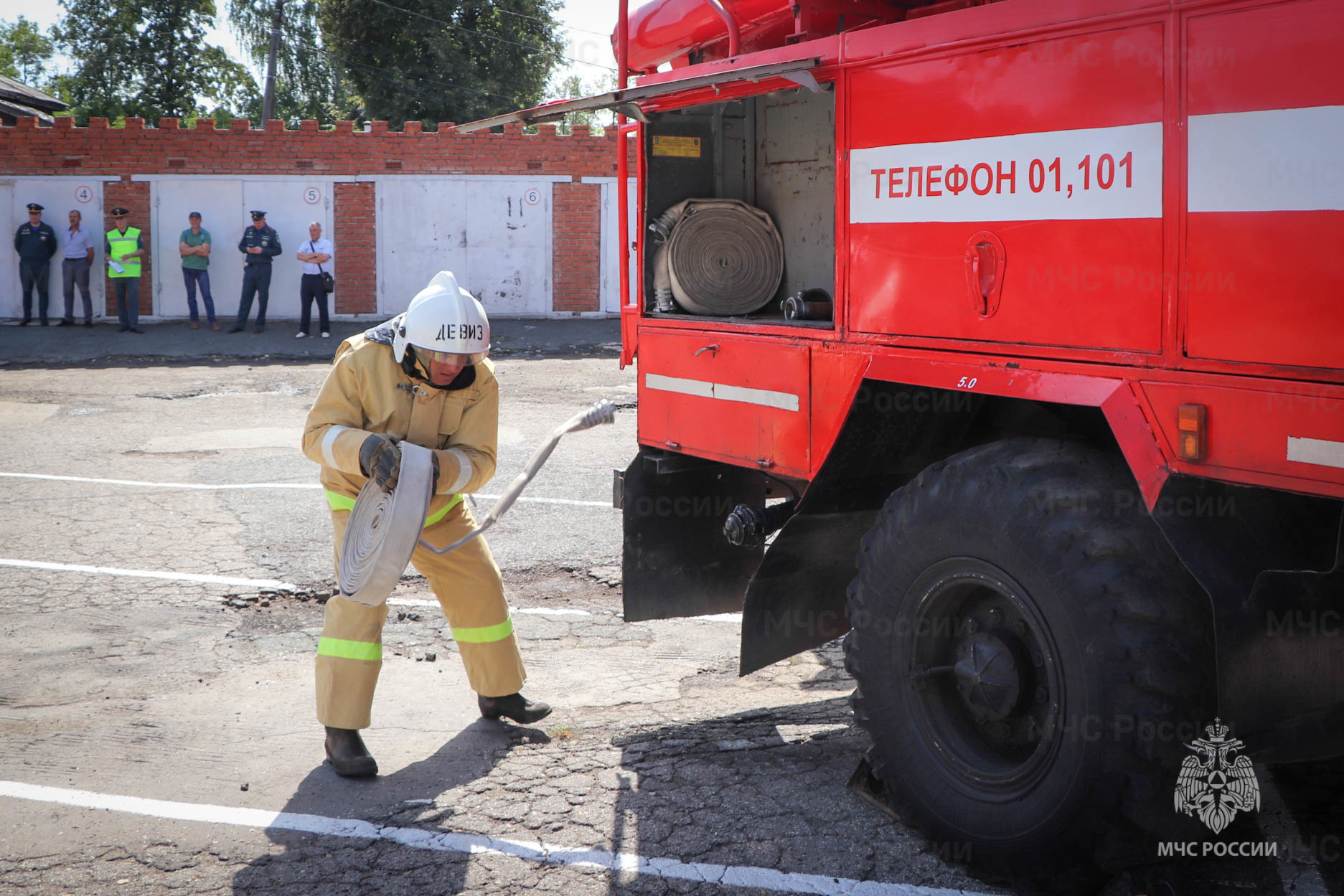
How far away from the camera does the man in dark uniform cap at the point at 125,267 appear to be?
19.6 meters

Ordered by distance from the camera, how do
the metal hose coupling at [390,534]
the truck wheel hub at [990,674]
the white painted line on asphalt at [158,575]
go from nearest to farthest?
the truck wheel hub at [990,674] → the metal hose coupling at [390,534] → the white painted line on asphalt at [158,575]

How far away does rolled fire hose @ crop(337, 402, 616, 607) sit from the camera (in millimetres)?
4020

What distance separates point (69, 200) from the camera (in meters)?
20.7

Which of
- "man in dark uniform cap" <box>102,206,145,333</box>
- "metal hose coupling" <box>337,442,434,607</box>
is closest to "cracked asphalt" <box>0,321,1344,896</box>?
"metal hose coupling" <box>337,442,434,607</box>

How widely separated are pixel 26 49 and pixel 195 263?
50246mm

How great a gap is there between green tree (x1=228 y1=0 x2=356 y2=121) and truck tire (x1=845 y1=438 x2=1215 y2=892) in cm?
4089

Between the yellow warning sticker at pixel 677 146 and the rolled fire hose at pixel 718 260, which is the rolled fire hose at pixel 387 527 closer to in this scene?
the rolled fire hose at pixel 718 260

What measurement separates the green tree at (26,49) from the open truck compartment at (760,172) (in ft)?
215

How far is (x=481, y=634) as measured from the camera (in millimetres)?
4535

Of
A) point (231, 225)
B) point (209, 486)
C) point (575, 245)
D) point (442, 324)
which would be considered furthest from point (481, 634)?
point (231, 225)

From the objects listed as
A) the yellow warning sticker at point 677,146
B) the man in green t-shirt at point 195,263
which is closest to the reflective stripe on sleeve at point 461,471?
the yellow warning sticker at point 677,146

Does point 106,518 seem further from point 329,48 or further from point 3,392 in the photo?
point 329,48

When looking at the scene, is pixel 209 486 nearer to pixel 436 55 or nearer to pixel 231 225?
pixel 231 225

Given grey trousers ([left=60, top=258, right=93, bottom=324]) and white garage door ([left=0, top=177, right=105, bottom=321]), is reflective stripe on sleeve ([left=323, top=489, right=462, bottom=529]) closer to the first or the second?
grey trousers ([left=60, top=258, right=93, bottom=324])
